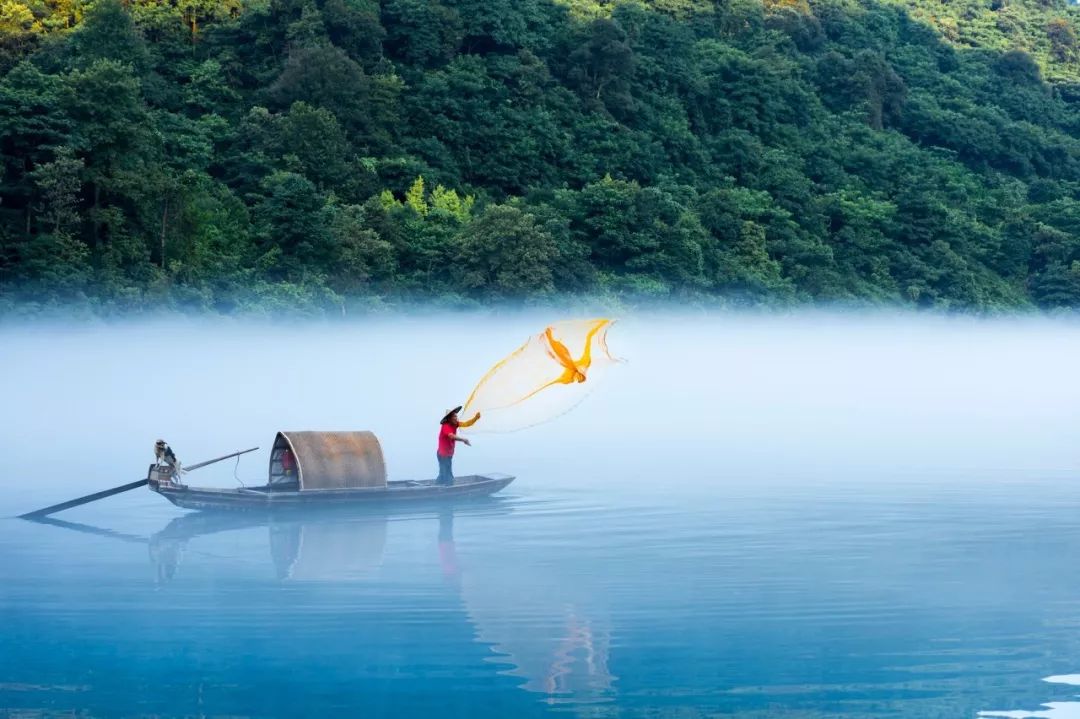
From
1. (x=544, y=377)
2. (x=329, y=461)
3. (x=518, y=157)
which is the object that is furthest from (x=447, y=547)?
(x=518, y=157)

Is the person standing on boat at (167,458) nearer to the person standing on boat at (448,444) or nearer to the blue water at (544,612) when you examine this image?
the blue water at (544,612)

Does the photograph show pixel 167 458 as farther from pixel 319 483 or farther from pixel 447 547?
pixel 447 547

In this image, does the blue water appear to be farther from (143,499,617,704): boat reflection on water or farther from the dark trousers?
the dark trousers

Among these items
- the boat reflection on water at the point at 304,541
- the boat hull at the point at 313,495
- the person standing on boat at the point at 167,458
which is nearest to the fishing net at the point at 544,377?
the boat hull at the point at 313,495

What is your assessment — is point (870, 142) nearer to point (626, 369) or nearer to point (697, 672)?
point (626, 369)

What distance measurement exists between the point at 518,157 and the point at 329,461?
1727 inches

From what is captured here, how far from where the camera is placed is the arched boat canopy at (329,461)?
20.4 meters

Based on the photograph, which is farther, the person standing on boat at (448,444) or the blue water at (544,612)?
the person standing on boat at (448,444)

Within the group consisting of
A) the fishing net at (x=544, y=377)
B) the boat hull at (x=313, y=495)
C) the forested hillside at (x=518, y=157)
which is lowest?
the boat hull at (x=313, y=495)

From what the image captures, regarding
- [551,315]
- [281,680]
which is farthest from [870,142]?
[281,680]

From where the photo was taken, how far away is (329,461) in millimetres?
20625

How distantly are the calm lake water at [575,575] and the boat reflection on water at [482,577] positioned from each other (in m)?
0.04

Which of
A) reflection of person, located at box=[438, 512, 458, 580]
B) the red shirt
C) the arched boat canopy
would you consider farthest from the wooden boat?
reflection of person, located at box=[438, 512, 458, 580]

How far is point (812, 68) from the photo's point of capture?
262 feet
